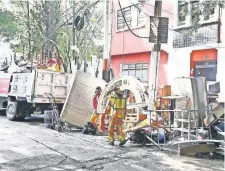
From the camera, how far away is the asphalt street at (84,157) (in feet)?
20.7

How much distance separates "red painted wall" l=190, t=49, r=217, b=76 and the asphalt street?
627 cm

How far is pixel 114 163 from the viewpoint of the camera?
21.9 ft

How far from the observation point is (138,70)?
56.5ft

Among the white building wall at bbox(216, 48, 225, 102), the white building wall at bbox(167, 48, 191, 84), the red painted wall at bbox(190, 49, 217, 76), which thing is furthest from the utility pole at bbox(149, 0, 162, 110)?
the white building wall at bbox(167, 48, 191, 84)

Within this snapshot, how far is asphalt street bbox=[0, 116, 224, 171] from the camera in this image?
6.32 meters

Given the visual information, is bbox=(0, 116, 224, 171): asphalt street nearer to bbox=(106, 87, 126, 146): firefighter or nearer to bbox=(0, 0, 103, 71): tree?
bbox=(106, 87, 126, 146): firefighter

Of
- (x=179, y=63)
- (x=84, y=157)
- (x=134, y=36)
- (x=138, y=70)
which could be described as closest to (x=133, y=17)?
(x=134, y=36)

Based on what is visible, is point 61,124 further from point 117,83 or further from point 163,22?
point 163,22

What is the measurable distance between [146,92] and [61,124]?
3.39 m

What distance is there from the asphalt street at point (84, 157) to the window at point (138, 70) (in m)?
7.82

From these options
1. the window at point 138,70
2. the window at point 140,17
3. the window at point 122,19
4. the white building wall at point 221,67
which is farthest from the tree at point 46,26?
the white building wall at point 221,67

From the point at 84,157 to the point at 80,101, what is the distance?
5.04m

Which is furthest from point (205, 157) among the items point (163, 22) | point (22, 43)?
point (22, 43)

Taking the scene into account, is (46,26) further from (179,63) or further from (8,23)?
(179,63)
